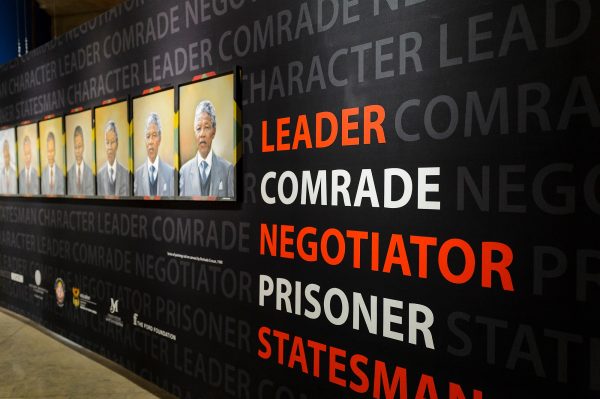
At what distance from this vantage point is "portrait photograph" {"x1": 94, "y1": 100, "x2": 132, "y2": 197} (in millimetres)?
3549

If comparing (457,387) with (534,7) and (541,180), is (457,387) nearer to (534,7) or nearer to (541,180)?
(541,180)

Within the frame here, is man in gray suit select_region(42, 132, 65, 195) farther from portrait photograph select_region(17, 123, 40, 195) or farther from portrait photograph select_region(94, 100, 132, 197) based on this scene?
portrait photograph select_region(94, 100, 132, 197)

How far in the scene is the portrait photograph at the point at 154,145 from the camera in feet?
10.3

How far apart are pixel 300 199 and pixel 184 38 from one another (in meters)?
1.49

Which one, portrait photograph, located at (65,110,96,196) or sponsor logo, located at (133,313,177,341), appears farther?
portrait photograph, located at (65,110,96,196)

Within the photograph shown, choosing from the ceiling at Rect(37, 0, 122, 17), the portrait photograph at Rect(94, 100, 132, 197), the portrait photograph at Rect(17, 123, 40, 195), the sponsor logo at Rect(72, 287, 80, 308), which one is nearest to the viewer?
the portrait photograph at Rect(94, 100, 132, 197)

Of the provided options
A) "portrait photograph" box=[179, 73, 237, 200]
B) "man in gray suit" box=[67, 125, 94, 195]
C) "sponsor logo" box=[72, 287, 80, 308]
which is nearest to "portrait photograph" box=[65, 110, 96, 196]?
"man in gray suit" box=[67, 125, 94, 195]

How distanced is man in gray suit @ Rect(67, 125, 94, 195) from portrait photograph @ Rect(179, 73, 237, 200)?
4.64ft

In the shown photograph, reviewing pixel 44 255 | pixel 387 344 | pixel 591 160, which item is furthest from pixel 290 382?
pixel 44 255

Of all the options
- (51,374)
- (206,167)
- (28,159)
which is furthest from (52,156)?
Result: (206,167)

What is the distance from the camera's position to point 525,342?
1.58 m

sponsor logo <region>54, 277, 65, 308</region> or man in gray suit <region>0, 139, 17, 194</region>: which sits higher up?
man in gray suit <region>0, 139, 17, 194</region>

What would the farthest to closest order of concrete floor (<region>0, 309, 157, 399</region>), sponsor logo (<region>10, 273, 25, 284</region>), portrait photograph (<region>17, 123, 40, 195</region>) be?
sponsor logo (<region>10, 273, 25, 284</region>) < portrait photograph (<region>17, 123, 40, 195</region>) < concrete floor (<region>0, 309, 157, 399</region>)

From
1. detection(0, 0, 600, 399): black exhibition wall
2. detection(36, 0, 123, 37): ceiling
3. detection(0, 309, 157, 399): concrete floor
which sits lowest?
detection(0, 309, 157, 399): concrete floor
